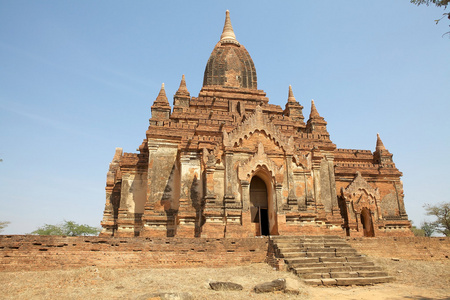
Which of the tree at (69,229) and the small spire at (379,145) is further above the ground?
the small spire at (379,145)

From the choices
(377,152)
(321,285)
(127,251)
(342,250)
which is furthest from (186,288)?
(377,152)

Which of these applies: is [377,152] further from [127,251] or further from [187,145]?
[127,251]

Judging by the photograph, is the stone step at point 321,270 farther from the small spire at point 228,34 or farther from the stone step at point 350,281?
the small spire at point 228,34

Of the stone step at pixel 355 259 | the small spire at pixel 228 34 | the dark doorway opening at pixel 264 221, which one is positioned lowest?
the stone step at pixel 355 259

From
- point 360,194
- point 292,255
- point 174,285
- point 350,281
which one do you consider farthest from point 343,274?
point 360,194

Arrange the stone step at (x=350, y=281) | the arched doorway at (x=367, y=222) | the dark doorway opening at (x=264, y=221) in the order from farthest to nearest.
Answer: the arched doorway at (x=367, y=222)
the dark doorway opening at (x=264, y=221)
the stone step at (x=350, y=281)

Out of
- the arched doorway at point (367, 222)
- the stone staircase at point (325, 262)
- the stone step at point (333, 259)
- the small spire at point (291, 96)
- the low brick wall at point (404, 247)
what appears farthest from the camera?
the small spire at point (291, 96)

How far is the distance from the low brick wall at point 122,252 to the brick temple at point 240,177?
2.25m

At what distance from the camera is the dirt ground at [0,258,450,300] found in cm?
884

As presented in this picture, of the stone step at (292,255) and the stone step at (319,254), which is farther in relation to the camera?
the stone step at (319,254)

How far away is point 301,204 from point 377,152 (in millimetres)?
12564

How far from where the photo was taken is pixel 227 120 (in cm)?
2123

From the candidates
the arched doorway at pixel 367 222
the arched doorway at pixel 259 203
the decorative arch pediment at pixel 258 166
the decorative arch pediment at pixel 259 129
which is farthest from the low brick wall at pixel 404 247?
the arched doorway at pixel 367 222

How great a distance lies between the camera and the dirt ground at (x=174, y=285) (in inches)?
348
